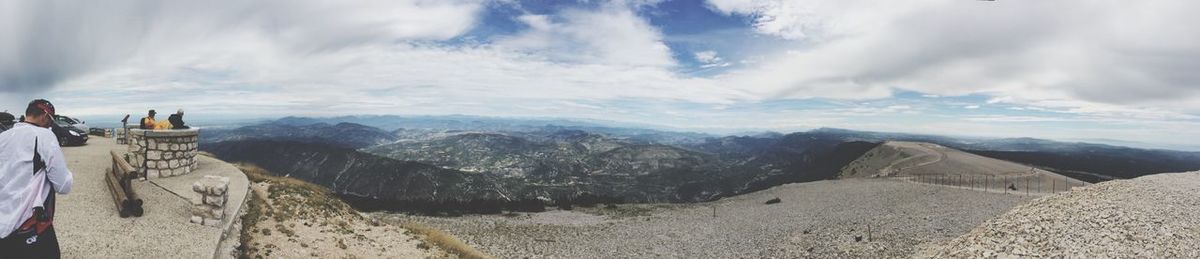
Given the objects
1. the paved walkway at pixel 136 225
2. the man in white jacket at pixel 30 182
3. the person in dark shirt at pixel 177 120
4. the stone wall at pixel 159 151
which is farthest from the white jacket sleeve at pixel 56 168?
the person in dark shirt at pixel 177 120

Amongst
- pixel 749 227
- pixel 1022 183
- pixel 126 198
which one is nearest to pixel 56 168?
pixel 126 198

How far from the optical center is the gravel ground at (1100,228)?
16375 mm

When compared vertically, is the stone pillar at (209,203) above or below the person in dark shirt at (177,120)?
below

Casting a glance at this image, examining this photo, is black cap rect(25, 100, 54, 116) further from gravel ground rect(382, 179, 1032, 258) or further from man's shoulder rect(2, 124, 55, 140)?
gravel ground rect(382, 179, 1032, 258)

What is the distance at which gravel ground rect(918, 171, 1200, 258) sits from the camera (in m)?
16.4

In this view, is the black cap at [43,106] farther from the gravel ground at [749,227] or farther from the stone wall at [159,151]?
the gravel ground at [749,227]

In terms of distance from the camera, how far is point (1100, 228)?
715 inches

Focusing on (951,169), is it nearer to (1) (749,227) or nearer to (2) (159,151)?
(1) (749,227)

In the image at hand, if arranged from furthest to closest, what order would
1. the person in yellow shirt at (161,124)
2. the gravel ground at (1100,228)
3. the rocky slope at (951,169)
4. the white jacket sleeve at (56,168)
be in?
the rocky slope at (951,169), the person in yellow shirt at (161,124), the gravel ground at (1100,228), the white jacket sleeve at (56,168)

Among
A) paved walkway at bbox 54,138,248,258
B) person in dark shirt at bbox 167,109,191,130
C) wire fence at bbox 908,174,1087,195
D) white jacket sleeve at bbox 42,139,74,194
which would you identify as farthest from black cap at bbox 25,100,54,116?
wire fence at bbox 908,174,1087,195

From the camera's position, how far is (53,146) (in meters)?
6.37

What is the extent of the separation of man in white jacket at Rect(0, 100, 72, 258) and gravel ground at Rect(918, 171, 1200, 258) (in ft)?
79.2

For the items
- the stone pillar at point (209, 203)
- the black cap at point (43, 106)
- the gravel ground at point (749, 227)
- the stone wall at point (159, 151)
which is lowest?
the gravel ground at point (749, 227)

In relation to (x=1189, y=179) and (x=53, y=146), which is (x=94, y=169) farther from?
(x=1189, y=179)
